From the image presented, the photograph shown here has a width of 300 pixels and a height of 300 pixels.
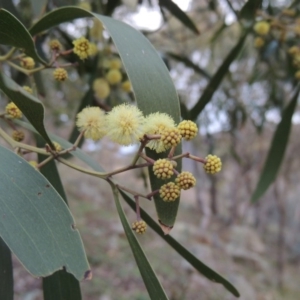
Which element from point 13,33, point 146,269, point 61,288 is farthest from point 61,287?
point 13,33

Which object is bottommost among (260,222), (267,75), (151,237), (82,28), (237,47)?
(237,47)

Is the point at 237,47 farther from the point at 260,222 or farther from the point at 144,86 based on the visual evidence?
the point at 260,222

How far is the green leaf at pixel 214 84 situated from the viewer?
1035 mm

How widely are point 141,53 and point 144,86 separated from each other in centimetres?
6

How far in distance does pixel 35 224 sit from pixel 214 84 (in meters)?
0.67

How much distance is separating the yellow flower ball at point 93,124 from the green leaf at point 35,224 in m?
0.11

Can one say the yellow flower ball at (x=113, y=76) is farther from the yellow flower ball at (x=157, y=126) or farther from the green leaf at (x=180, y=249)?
the yellow flower ball at (x=157, y=126)

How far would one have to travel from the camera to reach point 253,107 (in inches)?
85.4

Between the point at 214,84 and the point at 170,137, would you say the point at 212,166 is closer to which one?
the point at 170,137

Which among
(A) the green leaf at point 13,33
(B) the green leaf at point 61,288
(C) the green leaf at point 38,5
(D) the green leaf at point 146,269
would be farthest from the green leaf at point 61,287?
(C) the green leaf at point 38,5

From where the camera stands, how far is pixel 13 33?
574mm

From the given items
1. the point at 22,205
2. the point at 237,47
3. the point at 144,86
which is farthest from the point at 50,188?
the point at 237,47

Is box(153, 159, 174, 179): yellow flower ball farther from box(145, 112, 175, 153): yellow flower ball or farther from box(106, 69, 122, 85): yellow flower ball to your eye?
box(106, 69, 122, 85): yellow flower ball

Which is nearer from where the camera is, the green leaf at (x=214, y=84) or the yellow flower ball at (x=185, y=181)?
the yellow flower ball at (x=185, y=181)
